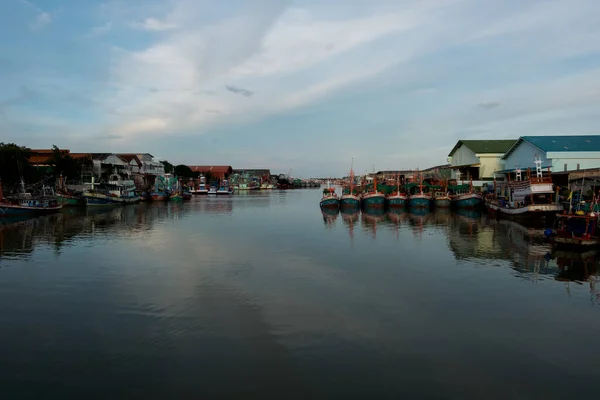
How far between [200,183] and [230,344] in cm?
9344

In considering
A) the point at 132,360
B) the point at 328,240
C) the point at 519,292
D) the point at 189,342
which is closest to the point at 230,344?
the point at 189,342

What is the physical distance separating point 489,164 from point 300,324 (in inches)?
1851

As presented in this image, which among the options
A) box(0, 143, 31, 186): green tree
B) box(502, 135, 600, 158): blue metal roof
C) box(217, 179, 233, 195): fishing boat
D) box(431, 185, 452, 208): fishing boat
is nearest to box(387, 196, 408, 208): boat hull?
box(431, 185, 452, 208): fishing boat

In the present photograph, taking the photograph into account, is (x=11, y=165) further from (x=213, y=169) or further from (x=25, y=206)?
(x=213, y=169)

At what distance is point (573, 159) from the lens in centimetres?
3347

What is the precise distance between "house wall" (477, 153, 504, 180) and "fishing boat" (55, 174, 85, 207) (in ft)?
157

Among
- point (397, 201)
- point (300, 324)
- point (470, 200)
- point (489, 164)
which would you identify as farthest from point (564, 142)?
point (300, 324)

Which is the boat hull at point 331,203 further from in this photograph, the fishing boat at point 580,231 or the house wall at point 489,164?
the fishing boat at point 580,231

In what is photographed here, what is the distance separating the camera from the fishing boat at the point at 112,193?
4928cm

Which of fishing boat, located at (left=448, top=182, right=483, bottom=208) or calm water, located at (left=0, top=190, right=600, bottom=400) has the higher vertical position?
fishing boat, located at (left=448, top=182, right=483, bottom=208)

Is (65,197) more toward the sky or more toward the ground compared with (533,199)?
more toward the sky

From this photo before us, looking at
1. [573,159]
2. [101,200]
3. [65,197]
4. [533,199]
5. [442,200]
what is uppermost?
[573,159]

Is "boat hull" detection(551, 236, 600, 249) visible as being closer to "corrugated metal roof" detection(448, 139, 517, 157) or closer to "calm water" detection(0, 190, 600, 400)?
"calm water" detection(0, 190, 600, 400)

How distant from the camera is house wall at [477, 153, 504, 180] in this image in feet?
162
